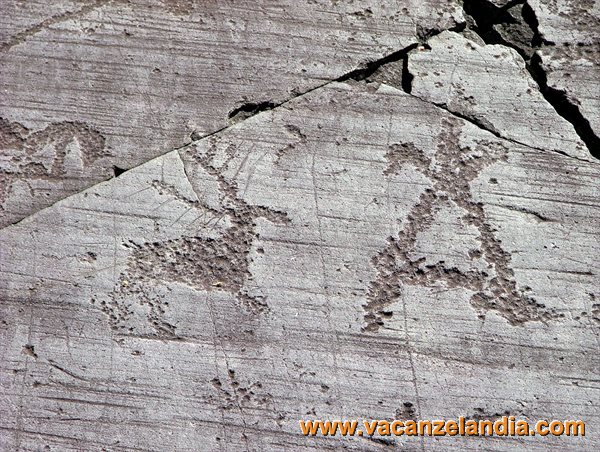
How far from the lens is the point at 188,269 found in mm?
1492

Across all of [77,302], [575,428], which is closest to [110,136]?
[77,302]

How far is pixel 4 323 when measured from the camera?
1465 mm

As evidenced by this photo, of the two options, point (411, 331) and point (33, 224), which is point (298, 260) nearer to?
point (411, 331)

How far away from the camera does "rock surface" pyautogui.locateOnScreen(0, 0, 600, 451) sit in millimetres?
1428

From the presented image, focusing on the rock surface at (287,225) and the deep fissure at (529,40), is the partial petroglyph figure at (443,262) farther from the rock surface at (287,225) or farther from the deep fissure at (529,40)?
the deep fissure at (529,40)

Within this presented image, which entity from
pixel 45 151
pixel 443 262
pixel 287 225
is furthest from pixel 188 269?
pixel 443 262

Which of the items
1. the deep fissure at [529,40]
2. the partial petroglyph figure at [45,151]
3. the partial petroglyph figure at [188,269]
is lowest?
the partial petroglyph figure at [188,269]

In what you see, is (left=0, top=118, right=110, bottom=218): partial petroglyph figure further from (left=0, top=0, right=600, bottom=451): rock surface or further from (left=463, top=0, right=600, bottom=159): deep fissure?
(left=463, top=0, right=600, bottom=159): deep fissure

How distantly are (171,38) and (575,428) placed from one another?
127 centimetres

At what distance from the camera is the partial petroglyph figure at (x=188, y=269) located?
4.82ft

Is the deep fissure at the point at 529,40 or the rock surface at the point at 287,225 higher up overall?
the deep fissure at the point at 529,40

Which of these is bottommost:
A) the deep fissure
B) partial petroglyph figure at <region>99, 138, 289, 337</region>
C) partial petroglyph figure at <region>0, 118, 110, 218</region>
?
partial petroglyph figure at <region>99, 138, 289, 337</region>

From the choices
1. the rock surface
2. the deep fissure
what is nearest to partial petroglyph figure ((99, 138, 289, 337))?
the rock surface

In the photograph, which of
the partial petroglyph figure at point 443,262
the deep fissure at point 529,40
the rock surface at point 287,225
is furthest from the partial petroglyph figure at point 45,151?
the deep fissure at point 529,40
